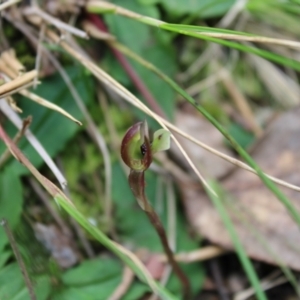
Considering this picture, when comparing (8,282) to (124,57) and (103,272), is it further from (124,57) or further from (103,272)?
(124,57)

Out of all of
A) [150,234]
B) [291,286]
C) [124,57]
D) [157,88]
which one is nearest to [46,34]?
[124,57]

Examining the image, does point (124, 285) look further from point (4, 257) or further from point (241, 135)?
point (241, 135)

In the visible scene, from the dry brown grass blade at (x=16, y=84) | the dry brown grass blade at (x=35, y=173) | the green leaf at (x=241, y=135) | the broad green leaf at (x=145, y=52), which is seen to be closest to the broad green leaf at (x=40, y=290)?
the dry brown grass blade at (x=35, y=173)

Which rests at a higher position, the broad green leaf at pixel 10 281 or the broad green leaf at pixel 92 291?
the broad green leaf at pixel 10 281

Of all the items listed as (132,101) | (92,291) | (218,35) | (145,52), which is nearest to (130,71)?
(145,52)

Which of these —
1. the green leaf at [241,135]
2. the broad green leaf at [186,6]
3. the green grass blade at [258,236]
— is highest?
the broad green leaf at [186,6]

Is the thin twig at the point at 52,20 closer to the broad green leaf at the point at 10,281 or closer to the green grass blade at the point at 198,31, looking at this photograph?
the green grass blade at the point at 198,31
